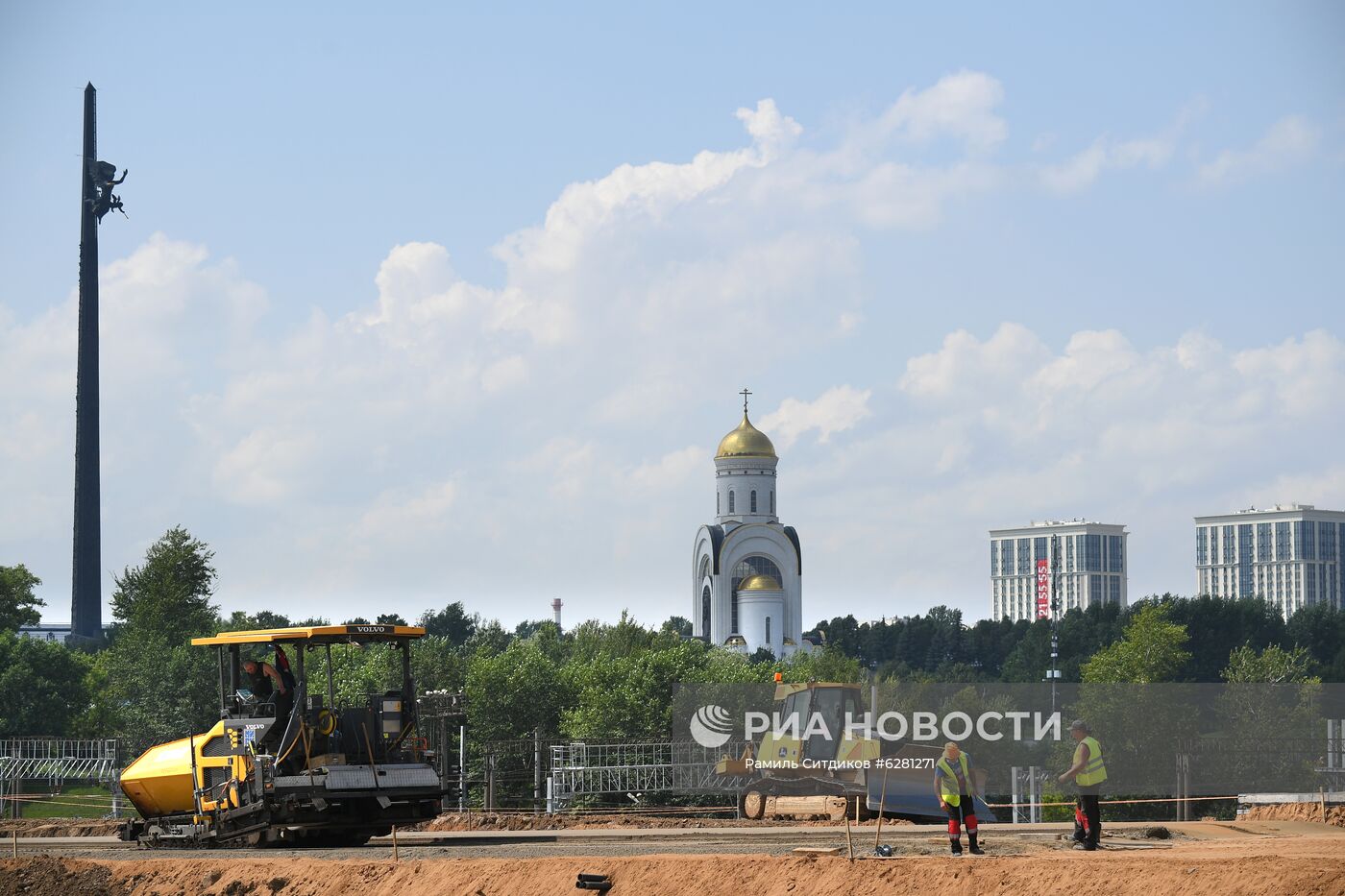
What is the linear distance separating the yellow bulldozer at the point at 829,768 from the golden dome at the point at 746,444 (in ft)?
323

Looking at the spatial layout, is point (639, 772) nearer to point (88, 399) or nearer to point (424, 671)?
point (424, 671)

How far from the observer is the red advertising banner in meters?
138

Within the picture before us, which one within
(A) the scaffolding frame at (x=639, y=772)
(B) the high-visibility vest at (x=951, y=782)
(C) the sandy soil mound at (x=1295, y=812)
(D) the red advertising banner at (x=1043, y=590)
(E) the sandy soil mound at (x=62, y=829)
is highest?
(D) the red advertising banner at (x=1043, y=590)

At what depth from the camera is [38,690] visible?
219ft

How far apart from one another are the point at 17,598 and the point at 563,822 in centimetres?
7349

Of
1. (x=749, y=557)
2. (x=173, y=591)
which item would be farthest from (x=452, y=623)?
(x=173, y=591)

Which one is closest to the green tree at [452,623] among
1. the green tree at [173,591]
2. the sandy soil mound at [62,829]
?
the green tree at [173,591]

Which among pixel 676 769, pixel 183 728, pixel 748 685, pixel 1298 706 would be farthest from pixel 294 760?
pixel 1298 706

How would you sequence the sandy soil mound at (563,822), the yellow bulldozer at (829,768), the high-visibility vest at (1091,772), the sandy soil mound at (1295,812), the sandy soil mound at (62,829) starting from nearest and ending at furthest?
the high-visibility vest at (1091,772), the sandy soil mound at (1295,812), the yellow bulldozer at (829,768), the sandy soil mound at (563,822), the sandy soil mound at (62,829)

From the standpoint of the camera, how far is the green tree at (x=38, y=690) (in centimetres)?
6544

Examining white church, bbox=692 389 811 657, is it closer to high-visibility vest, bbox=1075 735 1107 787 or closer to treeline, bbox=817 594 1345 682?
treeline, bbox=817 594 1345 682

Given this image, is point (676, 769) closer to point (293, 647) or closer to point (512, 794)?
point (512, 794)

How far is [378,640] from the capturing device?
68.7ft

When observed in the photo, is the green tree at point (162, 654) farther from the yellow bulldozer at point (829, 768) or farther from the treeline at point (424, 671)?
the yellow bulldozer at point (829, 768)
